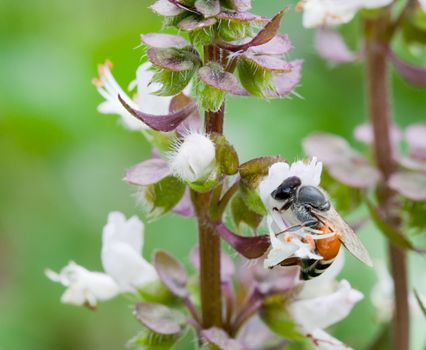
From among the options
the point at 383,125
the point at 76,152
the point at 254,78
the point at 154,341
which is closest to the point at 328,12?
the point at 383,125

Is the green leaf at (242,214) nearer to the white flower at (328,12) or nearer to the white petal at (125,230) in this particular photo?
the white petal at (125,230)

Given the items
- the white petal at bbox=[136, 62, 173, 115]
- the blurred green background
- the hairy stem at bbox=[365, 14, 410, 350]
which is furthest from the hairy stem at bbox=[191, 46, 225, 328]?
the blurred green background

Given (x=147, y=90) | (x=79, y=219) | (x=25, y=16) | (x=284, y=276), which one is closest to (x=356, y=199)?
(x=284, y=276)

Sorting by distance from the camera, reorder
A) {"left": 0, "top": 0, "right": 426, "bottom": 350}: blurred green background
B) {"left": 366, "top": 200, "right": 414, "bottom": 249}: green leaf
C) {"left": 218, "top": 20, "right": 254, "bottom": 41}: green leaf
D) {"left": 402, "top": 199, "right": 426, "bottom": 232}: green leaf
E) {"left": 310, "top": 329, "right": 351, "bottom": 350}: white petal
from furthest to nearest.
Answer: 1. {"left": 0, "top": 0, "right": 426, "bottom": 350}: blurred green background
2. {"left": 402, "top": 199, "right": 426, "bottom": 232}: green leaf
3. {"left": 366, "top": 200, "right": 414, "bottom": 249}: green leaf
4. {"left": 310, "top": 329, "right": 351, "bottom": 350}: white petal
5. {"left": 218, "top": 20, "right": 254, "bottom": 41}: green leaf

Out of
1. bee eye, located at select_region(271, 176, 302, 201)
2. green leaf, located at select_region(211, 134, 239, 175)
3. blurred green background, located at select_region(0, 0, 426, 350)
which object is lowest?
blurred green background, located at select_region(0, 0, 426, 350)

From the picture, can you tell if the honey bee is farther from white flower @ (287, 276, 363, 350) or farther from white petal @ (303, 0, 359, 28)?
white petal @ (303, 0, 359, 28)

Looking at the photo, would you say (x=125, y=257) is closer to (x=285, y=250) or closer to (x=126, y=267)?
(x=126, y=267)

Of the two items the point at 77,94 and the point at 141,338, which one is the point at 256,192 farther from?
the point at 77,94
